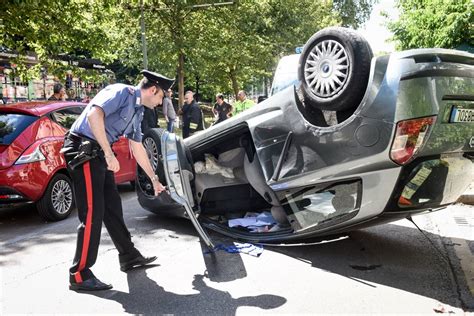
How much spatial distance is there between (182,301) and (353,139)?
171 centimetres

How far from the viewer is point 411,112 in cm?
323

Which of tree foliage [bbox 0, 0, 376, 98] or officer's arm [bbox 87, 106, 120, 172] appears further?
tree foliage [bbox 0, 0, 376, 98]

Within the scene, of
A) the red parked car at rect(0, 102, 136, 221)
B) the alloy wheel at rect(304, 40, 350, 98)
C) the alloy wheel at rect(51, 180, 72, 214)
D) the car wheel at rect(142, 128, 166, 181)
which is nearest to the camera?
the alloy wheel at rect(304, 40, 350, 98)

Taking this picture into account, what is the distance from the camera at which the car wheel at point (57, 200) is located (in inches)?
219

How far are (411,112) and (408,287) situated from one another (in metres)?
1.32

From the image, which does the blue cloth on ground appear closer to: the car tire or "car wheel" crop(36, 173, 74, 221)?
the car tire

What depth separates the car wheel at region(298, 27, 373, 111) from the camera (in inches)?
135

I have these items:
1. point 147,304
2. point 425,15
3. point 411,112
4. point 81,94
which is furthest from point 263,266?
point 81,94

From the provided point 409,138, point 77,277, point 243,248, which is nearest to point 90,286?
point 77,277

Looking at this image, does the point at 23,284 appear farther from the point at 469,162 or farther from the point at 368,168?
the point at 469,162

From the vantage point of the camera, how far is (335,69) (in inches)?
140

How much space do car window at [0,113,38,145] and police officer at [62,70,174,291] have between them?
7.80 feet

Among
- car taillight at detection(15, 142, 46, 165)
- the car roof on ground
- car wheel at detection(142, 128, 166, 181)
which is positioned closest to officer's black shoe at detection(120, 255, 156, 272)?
car wheel at detection(142, 128, 166, 181)

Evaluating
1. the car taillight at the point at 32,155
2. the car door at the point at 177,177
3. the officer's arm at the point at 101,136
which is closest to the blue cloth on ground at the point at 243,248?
the car door at the point at 177,177
